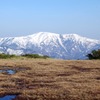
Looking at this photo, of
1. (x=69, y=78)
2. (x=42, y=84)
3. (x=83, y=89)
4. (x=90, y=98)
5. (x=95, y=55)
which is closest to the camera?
(x=90, y=98)

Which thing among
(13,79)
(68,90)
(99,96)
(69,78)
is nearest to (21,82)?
(13,79)

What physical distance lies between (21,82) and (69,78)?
6.12 m

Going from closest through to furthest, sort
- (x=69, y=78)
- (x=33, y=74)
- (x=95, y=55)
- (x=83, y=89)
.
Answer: (x=83, y=89)
(x=69, y=78)
(x=33, y=74)
(x=95, y=55)

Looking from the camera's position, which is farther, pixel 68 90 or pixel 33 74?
pixel 33 74

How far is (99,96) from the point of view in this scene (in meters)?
30.6

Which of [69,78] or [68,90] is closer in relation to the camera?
[68,90]

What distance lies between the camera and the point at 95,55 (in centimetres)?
9325

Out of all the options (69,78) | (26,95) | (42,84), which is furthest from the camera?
(69,78)

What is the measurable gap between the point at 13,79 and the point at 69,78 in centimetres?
682

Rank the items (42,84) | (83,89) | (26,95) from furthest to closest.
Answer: (42,84), (83,89), (26,95)

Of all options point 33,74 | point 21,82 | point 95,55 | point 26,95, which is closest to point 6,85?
point 21,82

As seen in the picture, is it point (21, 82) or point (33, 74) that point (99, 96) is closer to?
point (21, 82)

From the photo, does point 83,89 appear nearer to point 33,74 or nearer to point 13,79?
point 13,79

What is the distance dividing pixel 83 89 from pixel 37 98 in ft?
18.0
